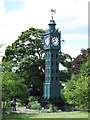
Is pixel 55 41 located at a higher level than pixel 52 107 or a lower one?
higher

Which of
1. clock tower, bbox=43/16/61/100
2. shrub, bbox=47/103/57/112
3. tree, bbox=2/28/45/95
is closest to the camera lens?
shrub, bbox=47/103/57/112

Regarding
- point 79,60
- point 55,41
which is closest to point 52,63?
point 55,41

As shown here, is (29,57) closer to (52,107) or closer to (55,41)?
(55,41)

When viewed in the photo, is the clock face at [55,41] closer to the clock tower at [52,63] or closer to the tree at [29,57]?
the clock tower at [52,63]

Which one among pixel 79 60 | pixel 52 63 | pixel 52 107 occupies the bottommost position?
pixel 52 107

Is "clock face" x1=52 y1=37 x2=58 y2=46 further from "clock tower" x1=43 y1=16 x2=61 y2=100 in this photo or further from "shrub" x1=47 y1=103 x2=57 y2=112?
"shrub" x1=47 y1=103 x2=57 y2=112

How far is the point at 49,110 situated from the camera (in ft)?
65.6

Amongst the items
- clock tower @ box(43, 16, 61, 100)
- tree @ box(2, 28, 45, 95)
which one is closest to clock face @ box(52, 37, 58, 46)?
clock tower @ box(43, 16, 61, 100)

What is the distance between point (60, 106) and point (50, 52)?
4.04 m

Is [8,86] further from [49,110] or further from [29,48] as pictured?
[29,48]

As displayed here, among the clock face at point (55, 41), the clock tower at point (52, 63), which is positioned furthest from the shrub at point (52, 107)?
the clock face at point (55, 41)

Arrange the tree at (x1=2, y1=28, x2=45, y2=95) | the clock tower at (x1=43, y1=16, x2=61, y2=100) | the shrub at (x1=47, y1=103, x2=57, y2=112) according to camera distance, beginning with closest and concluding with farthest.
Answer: the shrub at (x1=47, y1=103, x2=57, y2=112)
the clock tower at (x1=43, y1=16, x2=61, y2=100)
the tree at (x1=2, y1=28, x2=45, y2=95)

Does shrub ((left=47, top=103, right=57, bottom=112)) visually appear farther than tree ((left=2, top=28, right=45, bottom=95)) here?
No

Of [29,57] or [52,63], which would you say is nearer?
[52,63]
